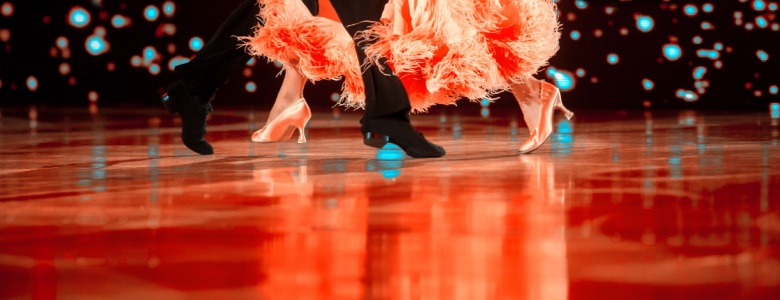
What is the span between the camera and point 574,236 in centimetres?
126

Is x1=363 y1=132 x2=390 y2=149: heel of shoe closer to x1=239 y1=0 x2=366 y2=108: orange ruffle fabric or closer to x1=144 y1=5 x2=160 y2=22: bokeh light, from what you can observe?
x1=239 y1=0 x2=366 y2=108: orange ruffle fabric

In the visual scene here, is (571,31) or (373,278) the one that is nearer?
(373,278)

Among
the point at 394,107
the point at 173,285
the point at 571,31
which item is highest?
the point at 571,31

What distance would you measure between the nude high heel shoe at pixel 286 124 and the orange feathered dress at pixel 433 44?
12cm

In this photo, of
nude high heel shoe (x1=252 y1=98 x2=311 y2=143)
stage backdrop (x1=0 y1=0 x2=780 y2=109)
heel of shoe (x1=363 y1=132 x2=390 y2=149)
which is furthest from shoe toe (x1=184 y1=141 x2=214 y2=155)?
stage backdrop (x1=0 y1=0 x2=780 y2=109)

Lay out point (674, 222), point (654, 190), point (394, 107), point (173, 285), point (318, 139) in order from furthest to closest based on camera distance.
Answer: point (318, 139), point (394, 107), point (654, 190), point (674, 222), point (173, 285)

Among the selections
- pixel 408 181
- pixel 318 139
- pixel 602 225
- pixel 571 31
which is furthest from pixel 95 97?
pixel 602 225

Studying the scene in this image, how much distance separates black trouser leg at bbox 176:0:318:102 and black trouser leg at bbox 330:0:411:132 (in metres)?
0.14

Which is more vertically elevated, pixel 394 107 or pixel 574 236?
pixel 394 107

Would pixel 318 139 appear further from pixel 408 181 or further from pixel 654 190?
pixel 654 190

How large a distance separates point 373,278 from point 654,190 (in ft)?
2.81

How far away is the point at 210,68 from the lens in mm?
2422

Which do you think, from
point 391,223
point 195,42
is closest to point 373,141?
point 391,223

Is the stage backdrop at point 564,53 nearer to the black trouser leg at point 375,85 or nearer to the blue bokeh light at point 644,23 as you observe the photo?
the blue bokeh light at point 644,23
